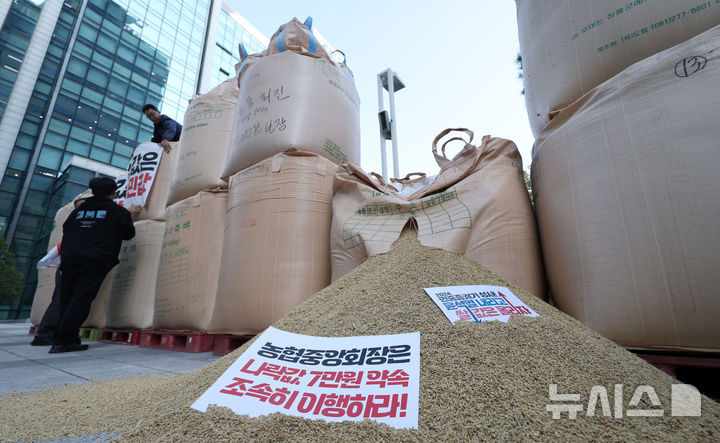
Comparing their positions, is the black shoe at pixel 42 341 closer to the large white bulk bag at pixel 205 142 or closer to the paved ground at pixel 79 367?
the paved ground at pixel 79 367

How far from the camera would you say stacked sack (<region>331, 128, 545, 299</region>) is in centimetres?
120

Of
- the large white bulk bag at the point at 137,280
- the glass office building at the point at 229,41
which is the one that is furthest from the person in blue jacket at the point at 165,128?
the glass office building at the point at 229,41

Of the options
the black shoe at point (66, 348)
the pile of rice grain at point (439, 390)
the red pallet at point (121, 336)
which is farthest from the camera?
the red pallet at point (121, 336)

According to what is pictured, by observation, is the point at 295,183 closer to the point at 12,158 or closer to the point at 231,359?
the point at 231,359

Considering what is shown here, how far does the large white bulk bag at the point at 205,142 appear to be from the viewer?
7.22 feet

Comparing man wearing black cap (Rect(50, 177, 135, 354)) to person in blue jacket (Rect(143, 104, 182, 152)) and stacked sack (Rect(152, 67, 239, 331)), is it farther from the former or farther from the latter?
person in blue jacket (Rect(143, 104, 182, 152))

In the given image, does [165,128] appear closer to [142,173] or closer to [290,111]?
[142,173]

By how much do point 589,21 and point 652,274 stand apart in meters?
0.85

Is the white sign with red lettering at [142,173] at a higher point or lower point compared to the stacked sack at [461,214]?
higher

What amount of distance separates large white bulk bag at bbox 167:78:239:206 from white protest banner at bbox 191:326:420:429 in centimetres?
164

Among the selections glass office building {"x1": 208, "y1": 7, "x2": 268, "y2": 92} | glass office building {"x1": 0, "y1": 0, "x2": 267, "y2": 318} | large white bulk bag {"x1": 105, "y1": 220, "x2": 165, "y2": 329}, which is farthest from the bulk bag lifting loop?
glass office building {"x1": 208, "y1": 7, "x2": 268, "y2": 92}

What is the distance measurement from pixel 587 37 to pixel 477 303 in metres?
1.01

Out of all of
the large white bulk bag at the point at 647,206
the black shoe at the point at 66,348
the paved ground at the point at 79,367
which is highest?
the large white bulk bag at the point at 647,206

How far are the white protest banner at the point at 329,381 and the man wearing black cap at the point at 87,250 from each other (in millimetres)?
2228
